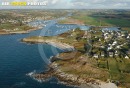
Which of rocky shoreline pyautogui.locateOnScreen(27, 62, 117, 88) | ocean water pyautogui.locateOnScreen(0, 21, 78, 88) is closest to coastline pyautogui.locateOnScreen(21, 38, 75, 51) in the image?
ocean water pyautogui.locateOnScreen(0, 21, 78, 88)

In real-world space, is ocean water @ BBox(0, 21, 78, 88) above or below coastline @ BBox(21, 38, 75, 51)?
above

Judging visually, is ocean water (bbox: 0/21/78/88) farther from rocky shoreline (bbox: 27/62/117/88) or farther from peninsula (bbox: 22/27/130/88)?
peninsula (bbox: 22/27/130/88)

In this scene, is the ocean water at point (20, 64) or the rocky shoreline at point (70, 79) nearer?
the ocean water at point (20, 64)

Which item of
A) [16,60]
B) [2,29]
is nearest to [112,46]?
[16,60]

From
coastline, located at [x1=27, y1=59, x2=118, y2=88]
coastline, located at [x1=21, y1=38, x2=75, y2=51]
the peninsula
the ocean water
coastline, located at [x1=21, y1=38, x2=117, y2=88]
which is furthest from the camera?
coastline, located at [x1=21, y1=38, x2=75, y2=51]

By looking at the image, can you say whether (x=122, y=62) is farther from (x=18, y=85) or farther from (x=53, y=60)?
(x=18, y=85)

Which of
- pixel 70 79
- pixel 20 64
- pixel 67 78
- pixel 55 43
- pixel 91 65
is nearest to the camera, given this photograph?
pixel 70 79

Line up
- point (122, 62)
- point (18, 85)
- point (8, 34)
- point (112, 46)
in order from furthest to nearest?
point (8, 34)
point (112, 46)
point (122, 62)
point (18, 85)

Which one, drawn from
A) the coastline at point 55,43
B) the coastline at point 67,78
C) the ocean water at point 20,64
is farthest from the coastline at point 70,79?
the coastline at point 55,43

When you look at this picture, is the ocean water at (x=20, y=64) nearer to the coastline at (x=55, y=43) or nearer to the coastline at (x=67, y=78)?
the coastline at (x=67, y=78)

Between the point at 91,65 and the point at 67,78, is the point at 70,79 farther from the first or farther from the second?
the point at 91,65

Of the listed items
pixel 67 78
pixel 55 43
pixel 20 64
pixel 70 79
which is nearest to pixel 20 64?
pixel 20 64
